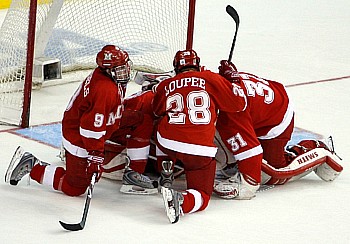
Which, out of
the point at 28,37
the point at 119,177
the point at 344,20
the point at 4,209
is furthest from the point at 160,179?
the point at 344,20

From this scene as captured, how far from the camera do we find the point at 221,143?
12.8 ft

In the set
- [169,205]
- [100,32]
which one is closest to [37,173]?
[169,205]

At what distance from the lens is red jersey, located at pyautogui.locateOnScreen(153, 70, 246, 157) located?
12.0 ft

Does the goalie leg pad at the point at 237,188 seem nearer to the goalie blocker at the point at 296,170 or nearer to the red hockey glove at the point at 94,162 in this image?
the goalie blocker at the point at 296,170

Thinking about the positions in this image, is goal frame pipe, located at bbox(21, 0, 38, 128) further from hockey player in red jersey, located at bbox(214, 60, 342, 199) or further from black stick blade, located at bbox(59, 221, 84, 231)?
black stick blade, located at bbox(59, 221, 84, 231)

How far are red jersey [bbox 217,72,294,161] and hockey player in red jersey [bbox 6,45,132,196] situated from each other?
1.42ft

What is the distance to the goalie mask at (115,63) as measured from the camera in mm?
3654

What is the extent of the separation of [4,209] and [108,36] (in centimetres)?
232

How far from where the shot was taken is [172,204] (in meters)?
3.48

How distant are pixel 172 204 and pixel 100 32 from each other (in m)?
2.42

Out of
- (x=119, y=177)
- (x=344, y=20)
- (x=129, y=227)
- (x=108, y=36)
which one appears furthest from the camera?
(x=344, y=20)

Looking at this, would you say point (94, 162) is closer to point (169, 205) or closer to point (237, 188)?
point (169, 205)

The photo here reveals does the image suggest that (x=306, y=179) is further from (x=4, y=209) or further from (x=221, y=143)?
(x=4, y=209)

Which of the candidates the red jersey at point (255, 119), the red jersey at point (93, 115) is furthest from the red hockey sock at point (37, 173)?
the red jersey at point (255, 119)
